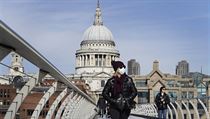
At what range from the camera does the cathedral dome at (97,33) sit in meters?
180

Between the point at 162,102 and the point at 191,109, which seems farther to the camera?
the point at 162,102

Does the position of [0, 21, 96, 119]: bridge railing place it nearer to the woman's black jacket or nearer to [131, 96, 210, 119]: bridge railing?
the woman's black jacket

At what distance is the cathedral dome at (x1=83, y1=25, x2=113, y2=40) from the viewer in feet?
591

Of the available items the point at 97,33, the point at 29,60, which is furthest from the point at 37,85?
the point at 97,33

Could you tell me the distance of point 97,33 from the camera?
182375 millimetres

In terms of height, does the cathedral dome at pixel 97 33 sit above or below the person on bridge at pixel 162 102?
above

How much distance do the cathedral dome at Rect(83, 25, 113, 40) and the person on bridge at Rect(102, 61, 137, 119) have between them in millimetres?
169754

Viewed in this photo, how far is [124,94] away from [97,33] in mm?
174062

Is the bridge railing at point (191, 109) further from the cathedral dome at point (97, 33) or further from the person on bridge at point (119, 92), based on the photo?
the cathedral dome at point (97, 33)

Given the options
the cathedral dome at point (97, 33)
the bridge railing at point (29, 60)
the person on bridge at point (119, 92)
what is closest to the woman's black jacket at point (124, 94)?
the person on bridge at point (119, 92)

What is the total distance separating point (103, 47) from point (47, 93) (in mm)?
163305

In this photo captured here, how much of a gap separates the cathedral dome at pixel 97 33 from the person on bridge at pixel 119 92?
557ft

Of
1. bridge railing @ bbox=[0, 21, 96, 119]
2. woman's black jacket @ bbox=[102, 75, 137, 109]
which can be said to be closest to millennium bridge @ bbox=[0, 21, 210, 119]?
bridge railing @ bbox=[0, 21, 96, 119]

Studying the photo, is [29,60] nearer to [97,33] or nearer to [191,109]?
[191,109]
